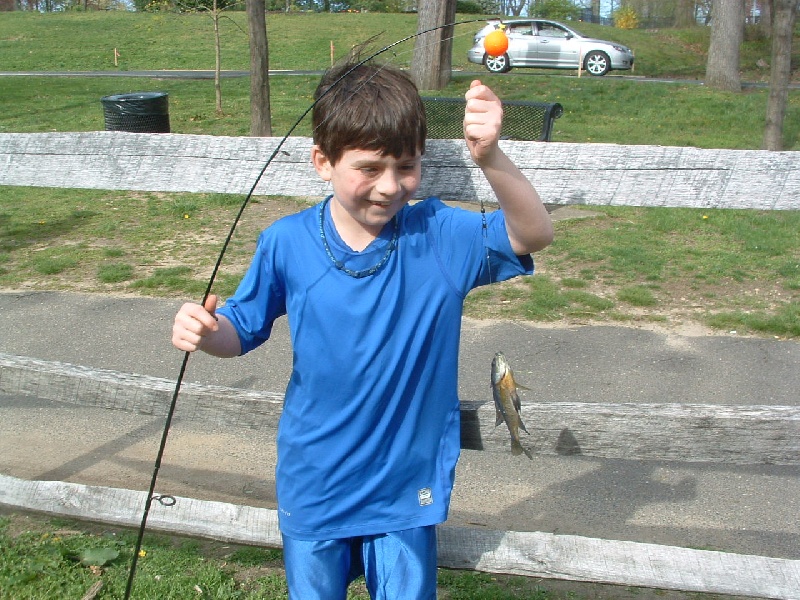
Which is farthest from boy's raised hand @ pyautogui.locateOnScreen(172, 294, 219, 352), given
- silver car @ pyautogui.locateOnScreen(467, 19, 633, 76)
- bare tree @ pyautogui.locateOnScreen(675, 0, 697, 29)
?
bare tree @ pyautogui.locateOnScreen(675, 0, 697, 29)

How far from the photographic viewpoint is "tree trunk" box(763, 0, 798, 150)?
10.1 meters

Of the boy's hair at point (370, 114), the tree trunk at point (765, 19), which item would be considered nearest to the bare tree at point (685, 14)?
the tree trunk at point (765, 19)

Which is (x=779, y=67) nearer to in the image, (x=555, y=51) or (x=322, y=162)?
(x=322, y=162)

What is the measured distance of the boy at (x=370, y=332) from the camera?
192 cm

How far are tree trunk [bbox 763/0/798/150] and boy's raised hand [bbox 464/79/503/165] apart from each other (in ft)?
31.7

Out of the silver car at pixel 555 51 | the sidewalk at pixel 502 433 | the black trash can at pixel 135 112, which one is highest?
the silver car at pixel 555 51

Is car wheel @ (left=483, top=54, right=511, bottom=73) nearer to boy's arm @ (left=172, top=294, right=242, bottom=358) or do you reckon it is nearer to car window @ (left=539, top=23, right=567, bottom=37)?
car window @ (left=539, top=23, right=567, bottom=37)

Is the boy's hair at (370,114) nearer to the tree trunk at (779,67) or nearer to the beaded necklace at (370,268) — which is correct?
the beaded necklace at (370,268)

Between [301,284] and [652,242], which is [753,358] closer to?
[652,242]

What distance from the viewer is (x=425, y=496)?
199 centimetres

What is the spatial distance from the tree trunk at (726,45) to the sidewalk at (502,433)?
14081 millimetres

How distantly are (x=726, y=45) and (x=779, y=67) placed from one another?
8.42 meters

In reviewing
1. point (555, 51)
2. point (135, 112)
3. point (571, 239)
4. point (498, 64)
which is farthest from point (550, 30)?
point (571, 239)

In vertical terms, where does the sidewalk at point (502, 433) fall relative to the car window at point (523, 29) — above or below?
below
